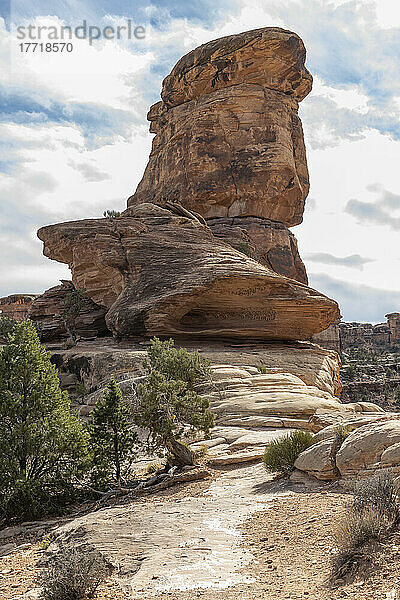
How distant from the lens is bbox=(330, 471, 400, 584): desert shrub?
6586 millimetres

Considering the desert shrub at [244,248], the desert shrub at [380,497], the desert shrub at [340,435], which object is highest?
the desert shrub at [244,248]

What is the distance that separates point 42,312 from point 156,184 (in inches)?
775

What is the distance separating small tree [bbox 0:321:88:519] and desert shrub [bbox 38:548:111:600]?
18.0ft

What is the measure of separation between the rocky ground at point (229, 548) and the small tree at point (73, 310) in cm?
2643

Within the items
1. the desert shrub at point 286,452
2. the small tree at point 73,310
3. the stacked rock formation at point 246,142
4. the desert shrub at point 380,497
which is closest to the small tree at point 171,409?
the desert shrub at point 286,452

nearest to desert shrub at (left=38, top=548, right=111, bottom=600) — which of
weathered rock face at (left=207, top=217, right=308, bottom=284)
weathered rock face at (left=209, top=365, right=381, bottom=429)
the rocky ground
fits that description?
Result: the rocky ground

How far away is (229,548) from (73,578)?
2.61 metres

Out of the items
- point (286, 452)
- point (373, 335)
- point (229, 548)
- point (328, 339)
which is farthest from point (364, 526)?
point (373, 335)

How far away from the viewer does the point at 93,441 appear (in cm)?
1439

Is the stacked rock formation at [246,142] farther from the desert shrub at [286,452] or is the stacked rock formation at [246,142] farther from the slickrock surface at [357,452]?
the slickrock surface at [357,452]

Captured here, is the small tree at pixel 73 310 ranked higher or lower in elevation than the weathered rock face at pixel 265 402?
higher

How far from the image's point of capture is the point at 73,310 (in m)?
37.2

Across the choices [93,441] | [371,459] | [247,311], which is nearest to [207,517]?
[371,459]

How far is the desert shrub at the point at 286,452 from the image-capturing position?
12.0m
